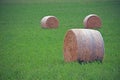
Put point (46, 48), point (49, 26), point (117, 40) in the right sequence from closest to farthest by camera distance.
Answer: point (46, 48) → point (117, 40) → point (49, 26)

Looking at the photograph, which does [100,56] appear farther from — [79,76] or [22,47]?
[22,47]

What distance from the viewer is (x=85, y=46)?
10.7 meters

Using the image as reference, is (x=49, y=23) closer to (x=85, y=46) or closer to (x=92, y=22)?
(x=92, y=22)

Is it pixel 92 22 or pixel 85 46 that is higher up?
pixel 85 46

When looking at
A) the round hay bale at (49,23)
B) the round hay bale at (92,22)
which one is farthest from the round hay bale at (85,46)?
the round hay bale at (92,22)

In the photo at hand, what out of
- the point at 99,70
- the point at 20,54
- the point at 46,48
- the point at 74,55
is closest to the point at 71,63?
the point at 74,55

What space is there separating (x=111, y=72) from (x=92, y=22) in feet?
47.9

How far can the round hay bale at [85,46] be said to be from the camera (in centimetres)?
1070

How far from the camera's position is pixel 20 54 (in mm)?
12922

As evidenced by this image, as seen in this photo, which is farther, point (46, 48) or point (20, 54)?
point (46, 48)

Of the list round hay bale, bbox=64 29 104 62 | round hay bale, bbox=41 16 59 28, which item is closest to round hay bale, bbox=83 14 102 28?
round hay bale, bbox=41 16 59 28

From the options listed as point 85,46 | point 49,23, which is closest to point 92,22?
point 49,23

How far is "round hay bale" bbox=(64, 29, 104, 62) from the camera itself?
10.7 meters

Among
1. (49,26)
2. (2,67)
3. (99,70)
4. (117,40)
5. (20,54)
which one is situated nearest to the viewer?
(99,70)
